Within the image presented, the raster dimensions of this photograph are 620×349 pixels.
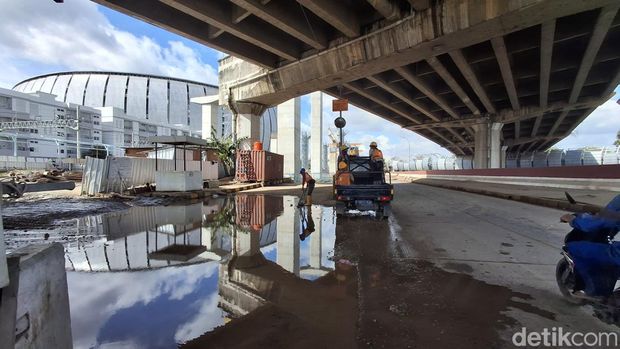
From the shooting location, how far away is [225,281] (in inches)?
194

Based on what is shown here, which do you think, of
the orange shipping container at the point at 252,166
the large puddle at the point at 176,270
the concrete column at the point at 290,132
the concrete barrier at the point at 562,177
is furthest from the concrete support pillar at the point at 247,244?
the concrete column at the point at 290,132

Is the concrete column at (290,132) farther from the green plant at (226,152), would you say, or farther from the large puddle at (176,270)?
the large puddle at (176,270)

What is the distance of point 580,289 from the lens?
12.5 ft

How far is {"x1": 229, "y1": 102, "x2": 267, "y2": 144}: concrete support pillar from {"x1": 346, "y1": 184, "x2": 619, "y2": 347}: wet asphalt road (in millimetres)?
17804

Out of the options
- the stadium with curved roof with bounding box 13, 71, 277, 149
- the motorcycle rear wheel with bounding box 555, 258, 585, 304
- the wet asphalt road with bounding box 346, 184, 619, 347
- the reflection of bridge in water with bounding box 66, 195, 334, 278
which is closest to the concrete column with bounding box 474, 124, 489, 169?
the wet asphalt road with bounding box 346, 184, 619, 347

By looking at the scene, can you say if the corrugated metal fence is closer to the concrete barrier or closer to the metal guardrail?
the concrete barrier

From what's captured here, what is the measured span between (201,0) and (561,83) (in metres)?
27.3

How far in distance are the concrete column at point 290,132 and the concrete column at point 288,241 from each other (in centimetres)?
2876

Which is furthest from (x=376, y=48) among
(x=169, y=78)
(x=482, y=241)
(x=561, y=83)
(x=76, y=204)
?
(x=169, y=78)

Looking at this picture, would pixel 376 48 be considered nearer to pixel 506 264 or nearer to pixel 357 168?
pixel 357 168

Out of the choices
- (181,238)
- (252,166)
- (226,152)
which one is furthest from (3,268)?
(226,152)

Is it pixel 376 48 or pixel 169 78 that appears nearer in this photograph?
pixel 376 48

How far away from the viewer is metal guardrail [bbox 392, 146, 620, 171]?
109ft

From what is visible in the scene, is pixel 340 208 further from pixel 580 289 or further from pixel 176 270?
pixel 580 289
